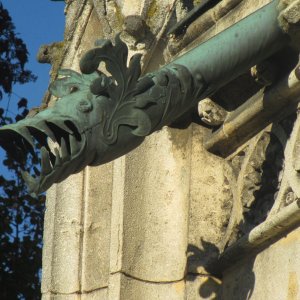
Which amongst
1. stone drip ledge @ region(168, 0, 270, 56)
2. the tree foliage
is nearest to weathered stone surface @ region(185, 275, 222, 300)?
stone drip ledge @ region(168, 0, 270, 56)

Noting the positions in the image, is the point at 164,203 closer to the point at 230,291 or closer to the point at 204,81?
the point at 230,291

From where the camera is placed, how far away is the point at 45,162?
214 inches

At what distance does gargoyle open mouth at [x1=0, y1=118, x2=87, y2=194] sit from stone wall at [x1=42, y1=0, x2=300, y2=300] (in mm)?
941

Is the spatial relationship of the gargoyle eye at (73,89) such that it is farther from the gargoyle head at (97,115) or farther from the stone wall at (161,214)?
the stone wall at (161,214)

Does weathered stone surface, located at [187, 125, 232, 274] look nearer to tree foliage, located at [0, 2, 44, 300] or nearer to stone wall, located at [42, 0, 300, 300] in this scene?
stone wall, located at [42, 0, 300, 300]

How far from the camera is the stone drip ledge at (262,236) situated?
5.91 meters

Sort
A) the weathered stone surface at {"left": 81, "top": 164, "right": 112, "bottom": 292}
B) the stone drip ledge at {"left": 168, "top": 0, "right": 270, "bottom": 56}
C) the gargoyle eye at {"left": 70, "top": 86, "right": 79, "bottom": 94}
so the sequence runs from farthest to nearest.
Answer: the weathered stone surface at {"left": 81, "top": 164, "right": 112, "bottom": 292} → the stone drip ledge at {"left": 168, "top": 0, "right": 270, "bottom": 56} → the gargoyle eye at {"left": 70, "top": 86, "right": 79, "bottom": 94}

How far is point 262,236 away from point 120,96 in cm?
85

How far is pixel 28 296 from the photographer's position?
45.9 ft

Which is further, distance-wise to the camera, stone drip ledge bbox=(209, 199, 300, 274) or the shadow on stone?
the shadow on stone

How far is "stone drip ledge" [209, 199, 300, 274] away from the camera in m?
5.91

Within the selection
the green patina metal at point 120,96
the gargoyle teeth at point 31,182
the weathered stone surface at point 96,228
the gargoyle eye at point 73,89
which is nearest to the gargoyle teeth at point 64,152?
the green patina metal at point 120,96

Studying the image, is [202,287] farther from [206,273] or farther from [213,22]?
[213,22]

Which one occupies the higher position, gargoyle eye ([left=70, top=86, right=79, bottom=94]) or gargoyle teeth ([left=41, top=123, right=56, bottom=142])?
gargoyle eye ([left=70, top=86, right=79, bottom=94])
